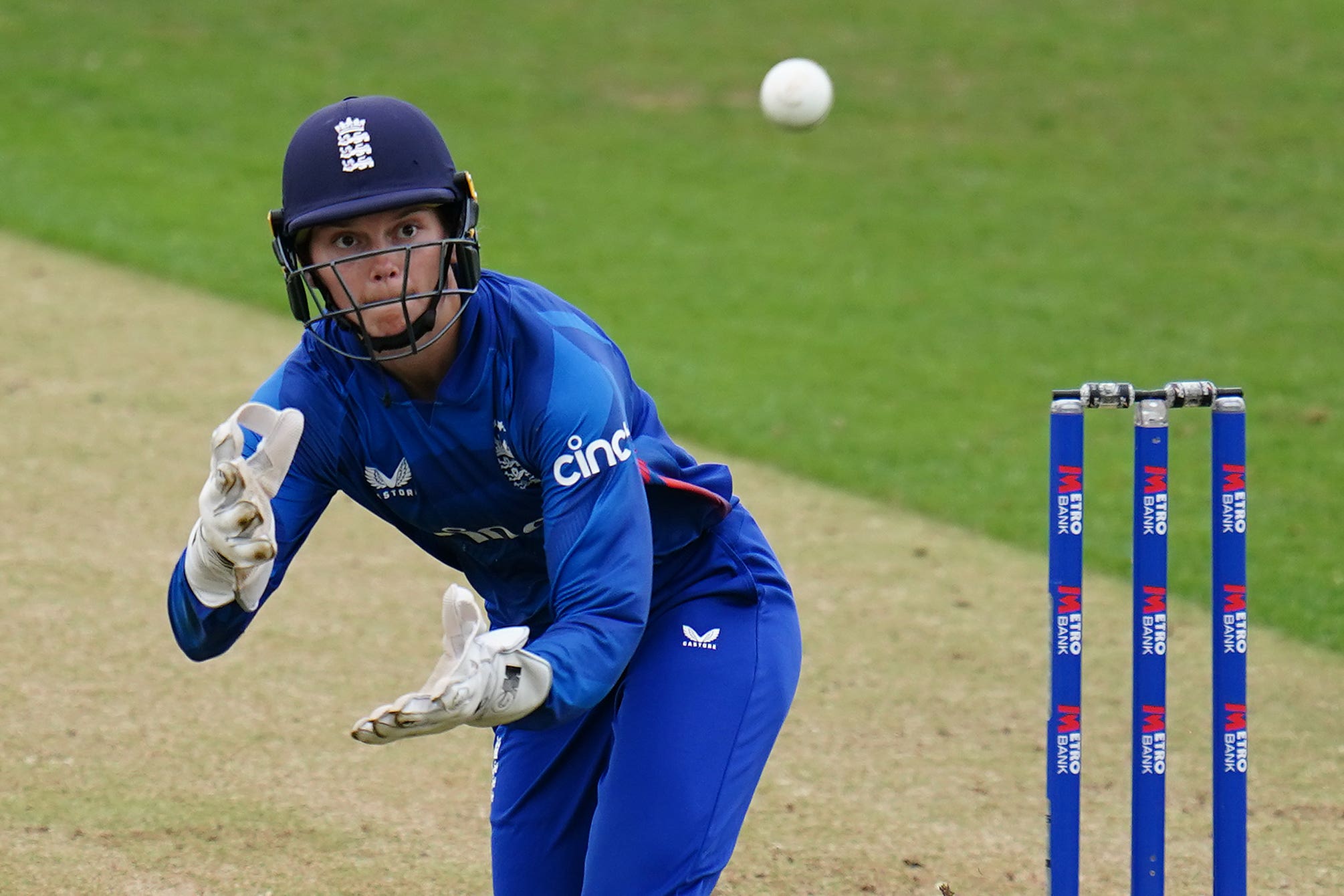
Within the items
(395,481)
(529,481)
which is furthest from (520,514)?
(395,481)

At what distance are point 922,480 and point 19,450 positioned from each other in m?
4.41

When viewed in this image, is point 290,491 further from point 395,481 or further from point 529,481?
point 529,481

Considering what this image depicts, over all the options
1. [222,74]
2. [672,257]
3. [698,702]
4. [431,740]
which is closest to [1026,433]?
[672,257]

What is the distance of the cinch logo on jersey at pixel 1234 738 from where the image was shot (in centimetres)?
353

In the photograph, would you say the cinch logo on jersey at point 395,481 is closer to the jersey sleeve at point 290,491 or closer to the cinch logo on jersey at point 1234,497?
the jersey sleeve at point 290,491

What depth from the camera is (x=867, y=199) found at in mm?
13609

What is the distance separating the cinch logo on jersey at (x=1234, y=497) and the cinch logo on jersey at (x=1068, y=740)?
0.50m

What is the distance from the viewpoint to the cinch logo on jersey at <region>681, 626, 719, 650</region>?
3.37 metres

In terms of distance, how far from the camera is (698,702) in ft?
10.8

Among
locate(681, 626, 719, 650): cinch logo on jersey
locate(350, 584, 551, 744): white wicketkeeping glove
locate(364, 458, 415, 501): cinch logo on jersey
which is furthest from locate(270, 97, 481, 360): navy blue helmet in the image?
locate(681, 626, 719, 650): cinch logo on jersey

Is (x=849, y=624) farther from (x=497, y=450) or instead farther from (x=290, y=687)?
(x=497, y=450)

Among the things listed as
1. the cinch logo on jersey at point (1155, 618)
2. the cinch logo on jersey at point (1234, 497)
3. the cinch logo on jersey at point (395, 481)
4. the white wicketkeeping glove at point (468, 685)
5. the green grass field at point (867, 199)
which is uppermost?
the cinch logo on jersey at point (395, 481)

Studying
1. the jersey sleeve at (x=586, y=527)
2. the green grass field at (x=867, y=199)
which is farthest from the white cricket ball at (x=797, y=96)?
the jersey sleeve at (x=586, y=527)

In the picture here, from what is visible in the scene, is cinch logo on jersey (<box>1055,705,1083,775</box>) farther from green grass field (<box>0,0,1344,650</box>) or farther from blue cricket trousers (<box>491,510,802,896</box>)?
green grass field (<box>0,0,1344,650</box>)
